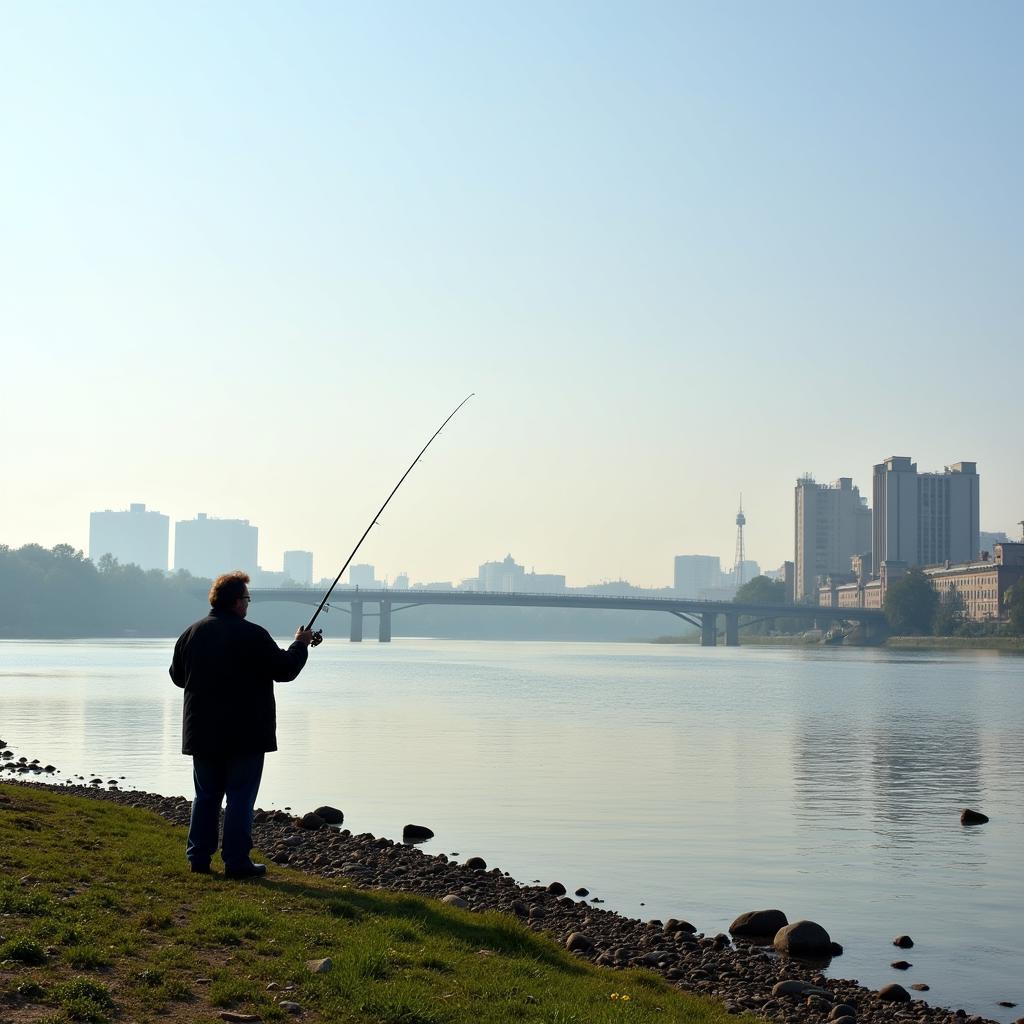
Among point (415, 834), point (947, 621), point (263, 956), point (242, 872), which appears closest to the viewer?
point (263, 956)

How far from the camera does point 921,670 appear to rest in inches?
3905

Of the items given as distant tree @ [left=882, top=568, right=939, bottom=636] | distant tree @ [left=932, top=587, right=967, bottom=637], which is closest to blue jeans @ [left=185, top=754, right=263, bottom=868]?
distant tree @ [left=932, top=587, right=967, bottom=637]

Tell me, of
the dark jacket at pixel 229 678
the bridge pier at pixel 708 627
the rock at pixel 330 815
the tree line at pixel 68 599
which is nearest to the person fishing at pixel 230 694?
the dark jacket at pixel 229 678

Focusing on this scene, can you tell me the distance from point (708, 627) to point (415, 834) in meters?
169

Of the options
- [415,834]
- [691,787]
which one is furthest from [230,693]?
[691,787]

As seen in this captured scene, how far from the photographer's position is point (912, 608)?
181375mm

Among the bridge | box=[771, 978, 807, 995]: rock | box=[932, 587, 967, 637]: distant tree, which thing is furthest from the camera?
box=[932, 587, 967, 637]: distant tree

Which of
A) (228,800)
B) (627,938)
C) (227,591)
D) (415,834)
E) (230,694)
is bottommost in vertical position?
(415,834)

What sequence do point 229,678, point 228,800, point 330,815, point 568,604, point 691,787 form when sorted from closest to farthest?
point 229,678 → point 228,800 → point 330,815 → point 691,787 → point 568,604

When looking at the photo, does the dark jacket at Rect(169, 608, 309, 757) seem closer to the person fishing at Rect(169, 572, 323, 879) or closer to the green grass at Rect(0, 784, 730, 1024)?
the person fishing at Rect(169, 572, 323, 879)

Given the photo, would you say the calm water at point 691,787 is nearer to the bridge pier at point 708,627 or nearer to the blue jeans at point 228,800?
the blue jeans at point 228,800

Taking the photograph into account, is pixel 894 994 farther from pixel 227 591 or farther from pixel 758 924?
pixel 227 591

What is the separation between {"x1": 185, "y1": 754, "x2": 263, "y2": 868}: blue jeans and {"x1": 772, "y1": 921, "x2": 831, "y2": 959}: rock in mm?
5812

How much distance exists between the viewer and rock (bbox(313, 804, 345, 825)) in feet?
73.5
